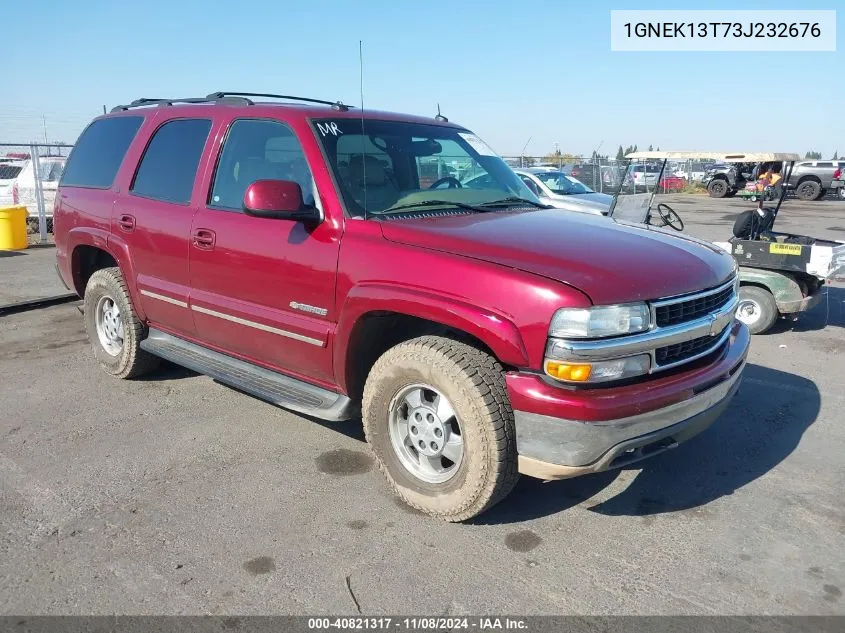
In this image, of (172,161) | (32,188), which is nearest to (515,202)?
(172,161)

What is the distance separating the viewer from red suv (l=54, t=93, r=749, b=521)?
296 cm

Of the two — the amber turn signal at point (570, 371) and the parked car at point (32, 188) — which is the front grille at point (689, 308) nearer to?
the amber turn signal at point (570, 371)

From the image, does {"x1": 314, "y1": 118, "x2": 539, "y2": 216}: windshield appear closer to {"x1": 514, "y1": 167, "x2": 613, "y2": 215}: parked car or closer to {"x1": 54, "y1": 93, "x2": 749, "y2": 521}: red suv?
{"x1": 54, "y1": 93, "x2": 749, "y2": 521}: red suv

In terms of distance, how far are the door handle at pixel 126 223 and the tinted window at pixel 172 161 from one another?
18 centimetres

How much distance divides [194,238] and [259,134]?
2.53 ft

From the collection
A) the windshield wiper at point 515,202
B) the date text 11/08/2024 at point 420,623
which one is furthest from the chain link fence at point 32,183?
the date text 11/08/2024 at point 420,623

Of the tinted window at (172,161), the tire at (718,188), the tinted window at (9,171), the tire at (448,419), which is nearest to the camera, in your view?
the tire at (448,419)

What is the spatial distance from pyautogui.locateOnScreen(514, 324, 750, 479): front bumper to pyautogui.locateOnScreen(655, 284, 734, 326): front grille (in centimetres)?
28

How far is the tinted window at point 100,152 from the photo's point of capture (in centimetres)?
526

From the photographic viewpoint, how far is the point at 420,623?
106 inches

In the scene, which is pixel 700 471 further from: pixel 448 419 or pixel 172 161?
pixel 172 161

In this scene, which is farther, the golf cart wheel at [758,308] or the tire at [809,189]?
the tire at [809,189]

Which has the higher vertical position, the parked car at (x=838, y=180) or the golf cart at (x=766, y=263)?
the parked car at (x=838, y=180)

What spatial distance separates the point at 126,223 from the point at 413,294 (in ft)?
9.03
